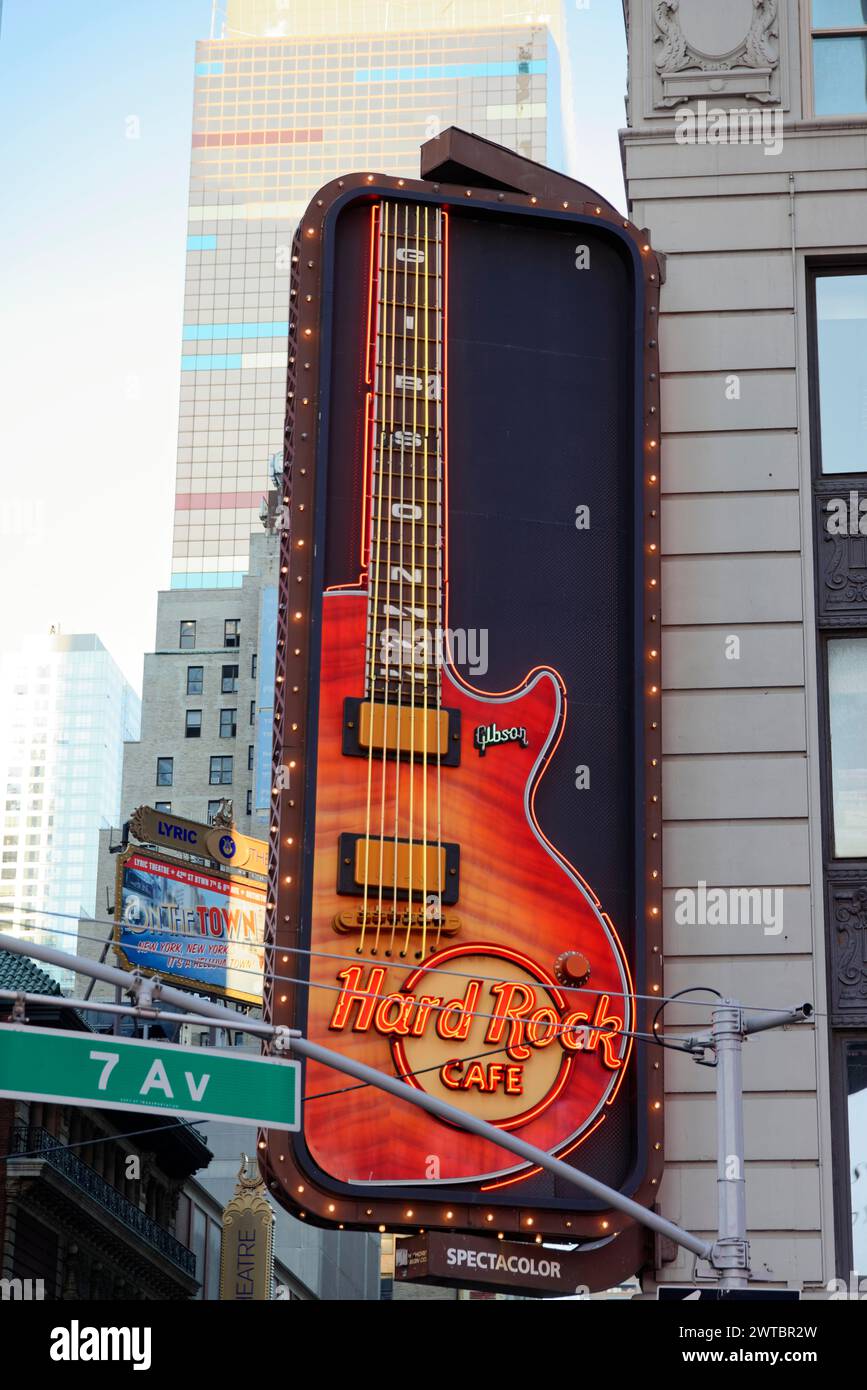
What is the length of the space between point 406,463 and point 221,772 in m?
102

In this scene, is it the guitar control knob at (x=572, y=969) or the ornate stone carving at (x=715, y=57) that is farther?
the ornate stone carving at (x=715, y=57)

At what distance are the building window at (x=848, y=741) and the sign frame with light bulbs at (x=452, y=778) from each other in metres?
2.17

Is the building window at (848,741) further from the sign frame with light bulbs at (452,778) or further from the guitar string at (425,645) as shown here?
the guitar string at (425,645)

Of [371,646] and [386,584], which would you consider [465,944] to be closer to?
[371,646]

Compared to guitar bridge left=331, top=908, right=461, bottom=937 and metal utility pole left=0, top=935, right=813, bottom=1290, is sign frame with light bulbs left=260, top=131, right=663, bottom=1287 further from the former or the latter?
metal utility pole left=0, top=935, right=813, bottom=1290

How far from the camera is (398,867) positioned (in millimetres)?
20531

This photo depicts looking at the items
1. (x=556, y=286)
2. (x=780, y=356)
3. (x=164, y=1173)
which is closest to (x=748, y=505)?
(x=780, y=356)

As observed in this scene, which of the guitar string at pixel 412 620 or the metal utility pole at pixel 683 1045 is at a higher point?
the guitar string at pixel 412 620

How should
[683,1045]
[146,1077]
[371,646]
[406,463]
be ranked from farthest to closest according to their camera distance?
[406,463]
[371,646]
[683,1045]
[146,1077]

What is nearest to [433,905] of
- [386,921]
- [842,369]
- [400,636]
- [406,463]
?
[386,921]

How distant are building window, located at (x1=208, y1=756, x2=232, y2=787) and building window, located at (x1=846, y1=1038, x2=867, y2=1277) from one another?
335 ft

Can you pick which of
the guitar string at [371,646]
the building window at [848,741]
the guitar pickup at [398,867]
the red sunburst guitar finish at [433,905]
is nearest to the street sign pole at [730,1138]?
the red sunburst guitar finish at [433,905]

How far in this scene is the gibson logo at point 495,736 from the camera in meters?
21.3

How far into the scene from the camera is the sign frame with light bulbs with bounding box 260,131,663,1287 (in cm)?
1977
